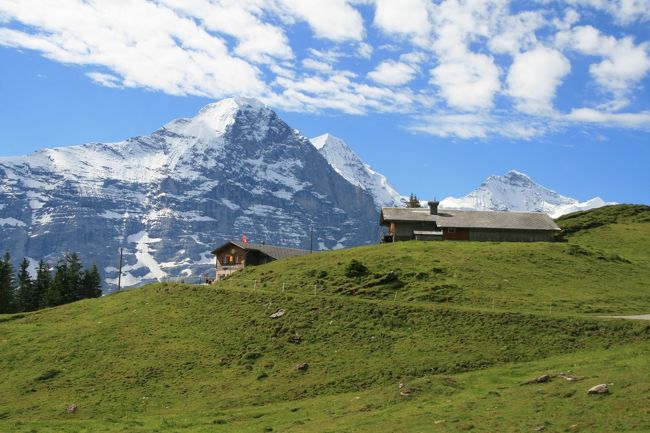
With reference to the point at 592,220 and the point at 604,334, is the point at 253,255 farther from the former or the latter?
the point at 604,334

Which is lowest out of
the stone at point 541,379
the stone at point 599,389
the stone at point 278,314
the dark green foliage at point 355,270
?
the stone at point 541,379

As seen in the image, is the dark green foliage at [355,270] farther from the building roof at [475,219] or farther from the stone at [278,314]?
the building roof at [475,219]

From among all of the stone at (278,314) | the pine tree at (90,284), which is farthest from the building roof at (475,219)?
the pine tree at (90,284)

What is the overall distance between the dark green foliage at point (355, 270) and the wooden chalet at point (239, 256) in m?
44.6

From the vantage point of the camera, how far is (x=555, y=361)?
45812 mm

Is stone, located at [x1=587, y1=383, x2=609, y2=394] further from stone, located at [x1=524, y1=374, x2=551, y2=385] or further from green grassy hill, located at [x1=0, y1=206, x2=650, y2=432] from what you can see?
stone, located at [x1=524, y1=374, x2=551, y2=385]

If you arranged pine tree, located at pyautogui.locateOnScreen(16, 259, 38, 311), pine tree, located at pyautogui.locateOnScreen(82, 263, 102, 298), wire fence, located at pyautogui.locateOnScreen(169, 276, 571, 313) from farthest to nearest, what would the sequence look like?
pine tree, located at pyautogui.locateOnScreen(82, 263, 102, 298)
pine tree, located at pyautogui.locateOnScreen(16, 259, 38, 311)
wire fence, located at pyautogui.locateOnScreen(169, 276, 571, 313)

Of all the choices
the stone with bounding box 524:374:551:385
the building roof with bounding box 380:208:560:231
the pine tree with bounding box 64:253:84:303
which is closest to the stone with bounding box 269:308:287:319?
the stone with bounding box 524:374:551:385

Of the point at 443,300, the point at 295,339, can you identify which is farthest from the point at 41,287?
the point at 443,300

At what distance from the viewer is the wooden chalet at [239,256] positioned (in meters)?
120

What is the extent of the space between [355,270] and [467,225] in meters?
34.4

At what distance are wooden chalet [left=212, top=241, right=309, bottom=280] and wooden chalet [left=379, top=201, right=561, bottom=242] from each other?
22286 millimetres

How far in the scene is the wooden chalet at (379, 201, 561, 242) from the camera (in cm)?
10481

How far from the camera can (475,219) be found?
4262 inches
